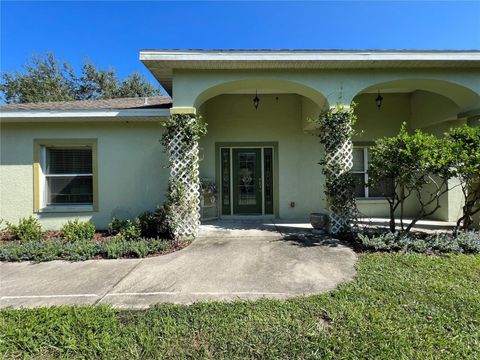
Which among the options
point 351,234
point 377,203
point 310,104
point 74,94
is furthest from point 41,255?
point 74,94

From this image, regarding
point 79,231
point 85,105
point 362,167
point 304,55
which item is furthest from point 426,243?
point 85,105

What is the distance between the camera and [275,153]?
27.2 ft

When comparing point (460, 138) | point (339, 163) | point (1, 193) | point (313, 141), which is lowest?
point (1, 193)

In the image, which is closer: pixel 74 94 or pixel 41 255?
pixel 41 255

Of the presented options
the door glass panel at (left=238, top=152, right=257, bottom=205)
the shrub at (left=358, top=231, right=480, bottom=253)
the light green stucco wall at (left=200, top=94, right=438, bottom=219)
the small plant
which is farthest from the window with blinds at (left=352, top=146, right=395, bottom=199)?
the small plant

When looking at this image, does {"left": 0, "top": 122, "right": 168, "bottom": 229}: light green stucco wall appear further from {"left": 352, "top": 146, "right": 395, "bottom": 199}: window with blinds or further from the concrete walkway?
{"left": 352, "top": 146, "right": 395, "bottom": 199}: window with blinds

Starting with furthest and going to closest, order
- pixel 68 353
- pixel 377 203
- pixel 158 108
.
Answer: pixel 377 203 < pixel 158 108 < pixel 68 353

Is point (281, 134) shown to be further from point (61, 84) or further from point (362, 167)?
point (61, 84)

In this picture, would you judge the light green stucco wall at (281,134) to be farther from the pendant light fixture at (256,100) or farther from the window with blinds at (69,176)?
Answer: the window with blinds at (69,176)

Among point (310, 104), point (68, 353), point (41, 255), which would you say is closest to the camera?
point (68, 353)

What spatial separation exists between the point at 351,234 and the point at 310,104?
13.4 ft

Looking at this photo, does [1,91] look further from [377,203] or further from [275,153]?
[377,203]

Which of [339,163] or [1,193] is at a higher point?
[339,163]

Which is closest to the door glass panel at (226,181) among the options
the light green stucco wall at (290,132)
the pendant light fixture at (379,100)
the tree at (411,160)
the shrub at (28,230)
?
the light green stucco wall at (290,132)
